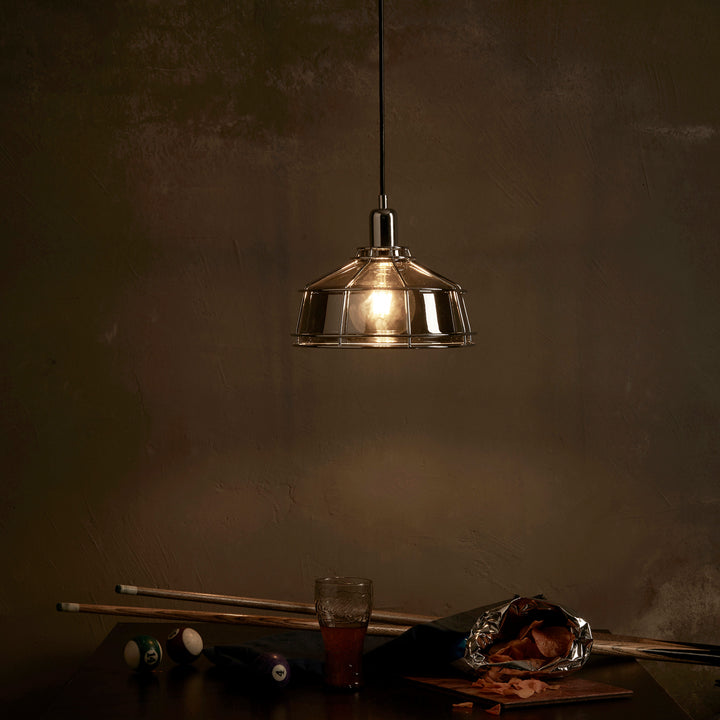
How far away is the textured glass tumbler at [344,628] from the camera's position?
1918 millimetres

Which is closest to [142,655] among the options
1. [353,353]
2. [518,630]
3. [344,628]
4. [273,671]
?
[273,671]

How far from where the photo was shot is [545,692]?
1847 millimetres

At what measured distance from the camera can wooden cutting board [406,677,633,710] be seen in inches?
70.9

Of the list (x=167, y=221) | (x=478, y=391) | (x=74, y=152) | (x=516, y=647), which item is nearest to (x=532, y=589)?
(x=478, y=391)

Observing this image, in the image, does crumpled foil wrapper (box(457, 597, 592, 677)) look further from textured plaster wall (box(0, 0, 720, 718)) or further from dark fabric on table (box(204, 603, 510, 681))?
textured plaster wall (box(0, 0, 720, 718))

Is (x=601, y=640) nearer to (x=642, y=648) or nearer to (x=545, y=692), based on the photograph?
(x=642, y=648)

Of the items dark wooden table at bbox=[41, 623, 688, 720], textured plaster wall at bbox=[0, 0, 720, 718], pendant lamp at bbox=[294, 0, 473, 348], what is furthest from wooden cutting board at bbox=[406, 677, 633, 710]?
textured plaster wall at bbox=[0, 0, 720, 718]

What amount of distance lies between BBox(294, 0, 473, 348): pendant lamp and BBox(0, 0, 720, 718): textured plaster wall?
93 cm

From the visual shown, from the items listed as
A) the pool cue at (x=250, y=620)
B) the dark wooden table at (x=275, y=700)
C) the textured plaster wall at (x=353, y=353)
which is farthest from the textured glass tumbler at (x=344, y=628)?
the textured plaster wall at (x=353, y=353)

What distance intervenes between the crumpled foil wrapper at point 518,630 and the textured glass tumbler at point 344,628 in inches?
8.6

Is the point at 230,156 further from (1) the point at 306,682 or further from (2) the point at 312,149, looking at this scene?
(1) the point at 306,682

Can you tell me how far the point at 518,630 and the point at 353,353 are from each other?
1106 millimetres

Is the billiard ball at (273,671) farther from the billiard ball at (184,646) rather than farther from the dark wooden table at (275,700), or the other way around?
the billiard ball at (184,646)

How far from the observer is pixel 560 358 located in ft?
9.57
